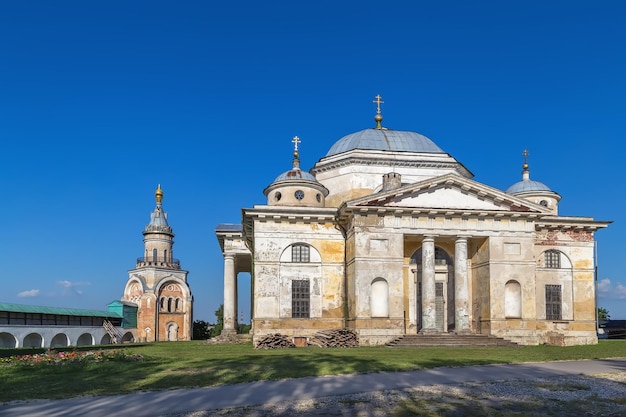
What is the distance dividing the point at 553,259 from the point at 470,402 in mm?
26991

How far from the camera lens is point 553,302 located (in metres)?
35.3

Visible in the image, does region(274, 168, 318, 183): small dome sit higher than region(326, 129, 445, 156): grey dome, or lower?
lower

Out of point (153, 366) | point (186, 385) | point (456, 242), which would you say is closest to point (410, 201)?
point (456, 242)

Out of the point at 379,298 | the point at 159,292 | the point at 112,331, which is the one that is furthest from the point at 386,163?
the point at 159,292

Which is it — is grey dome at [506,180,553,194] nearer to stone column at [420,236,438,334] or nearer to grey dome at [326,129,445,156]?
grey dome at [326,129,445,156]

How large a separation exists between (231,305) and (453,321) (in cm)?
1504

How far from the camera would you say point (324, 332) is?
31578 mm

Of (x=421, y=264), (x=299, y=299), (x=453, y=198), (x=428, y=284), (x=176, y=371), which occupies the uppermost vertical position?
(x=453, y=198)

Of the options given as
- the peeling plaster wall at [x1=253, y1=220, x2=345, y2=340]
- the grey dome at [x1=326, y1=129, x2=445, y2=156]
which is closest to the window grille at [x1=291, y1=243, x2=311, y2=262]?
the peeling plaster wall at [x1=253, y1=220, x2=345, y2=340]

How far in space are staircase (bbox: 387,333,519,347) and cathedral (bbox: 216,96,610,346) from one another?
916mm

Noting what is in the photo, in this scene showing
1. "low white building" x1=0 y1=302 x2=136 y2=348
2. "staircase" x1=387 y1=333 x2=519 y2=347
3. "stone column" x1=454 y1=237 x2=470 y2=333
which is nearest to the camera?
"staircase" x1=387 y1=333 x2=519 y2=347

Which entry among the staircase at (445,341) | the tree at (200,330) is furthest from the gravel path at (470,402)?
the tree at (200,330)

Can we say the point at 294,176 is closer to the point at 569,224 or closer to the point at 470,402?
the point at 569,224

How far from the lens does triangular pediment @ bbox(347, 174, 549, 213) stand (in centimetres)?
3222
